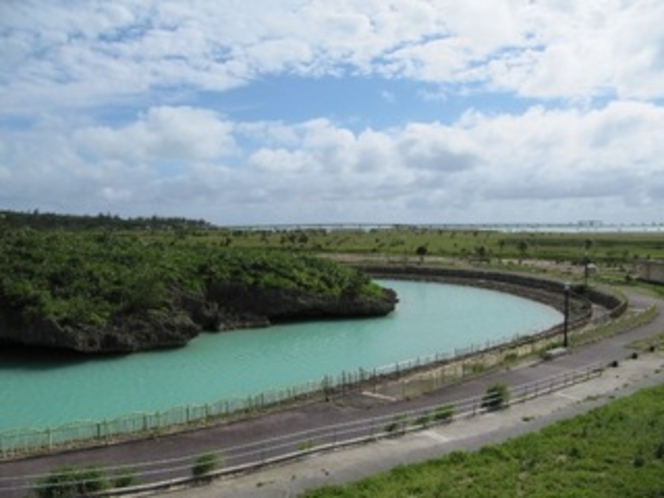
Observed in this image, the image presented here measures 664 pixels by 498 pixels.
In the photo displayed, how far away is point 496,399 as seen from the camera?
102 ft

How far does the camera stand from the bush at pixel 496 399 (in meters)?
30.9

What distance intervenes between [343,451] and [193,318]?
114 ft

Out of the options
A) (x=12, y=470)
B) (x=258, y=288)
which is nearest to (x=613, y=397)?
(x=12, y=470)

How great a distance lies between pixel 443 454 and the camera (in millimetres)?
24703

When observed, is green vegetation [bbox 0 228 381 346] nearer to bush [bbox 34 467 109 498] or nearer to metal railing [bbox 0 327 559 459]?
metal railing [bbox 0 327 559 459]

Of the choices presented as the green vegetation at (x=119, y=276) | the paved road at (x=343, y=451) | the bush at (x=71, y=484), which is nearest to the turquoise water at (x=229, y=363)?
the green vegetation at (x=119, y=276)

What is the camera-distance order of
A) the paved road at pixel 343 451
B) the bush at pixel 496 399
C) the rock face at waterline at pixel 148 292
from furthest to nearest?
the rock face at waterline at pixel 148 292 → the bush at pixel 496 399 → the paved road at pixel 343 451

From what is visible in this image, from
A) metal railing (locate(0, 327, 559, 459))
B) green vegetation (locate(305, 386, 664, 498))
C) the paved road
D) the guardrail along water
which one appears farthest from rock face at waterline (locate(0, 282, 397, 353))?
green vegetation (locate(305, 386, 664, 498))

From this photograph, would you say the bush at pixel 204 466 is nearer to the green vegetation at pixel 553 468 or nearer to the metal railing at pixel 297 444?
the metal railing at pixel 297 444

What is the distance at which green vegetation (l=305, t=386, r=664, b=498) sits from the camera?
20.5m

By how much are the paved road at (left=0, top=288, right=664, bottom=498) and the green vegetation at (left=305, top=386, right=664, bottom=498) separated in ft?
4.46

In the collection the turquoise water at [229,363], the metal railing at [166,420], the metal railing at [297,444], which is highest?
the metal railing at [297,444]

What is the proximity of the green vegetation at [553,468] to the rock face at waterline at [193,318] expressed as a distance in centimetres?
3120

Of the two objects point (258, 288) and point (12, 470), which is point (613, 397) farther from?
point (258, 288)
